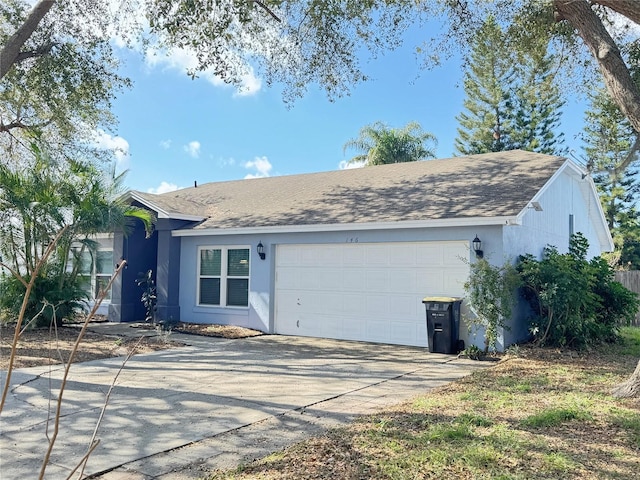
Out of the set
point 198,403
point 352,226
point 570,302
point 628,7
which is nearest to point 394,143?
point 352,226

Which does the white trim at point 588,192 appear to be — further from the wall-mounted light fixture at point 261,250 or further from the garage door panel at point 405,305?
the wall-mounted light fixture at point 261,250

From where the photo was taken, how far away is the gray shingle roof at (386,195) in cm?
1112

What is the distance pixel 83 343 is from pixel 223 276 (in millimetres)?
4078

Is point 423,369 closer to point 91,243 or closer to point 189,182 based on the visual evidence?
point 91,243

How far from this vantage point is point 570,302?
9.72 metres

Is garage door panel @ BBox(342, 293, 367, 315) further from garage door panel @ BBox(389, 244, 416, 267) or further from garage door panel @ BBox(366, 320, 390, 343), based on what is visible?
garage door panel @ BBox(389, 244, 416, 267)

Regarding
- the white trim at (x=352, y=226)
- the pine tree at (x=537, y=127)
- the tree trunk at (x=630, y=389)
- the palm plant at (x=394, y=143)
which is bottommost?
the tree trunk at (x=630, y=389)

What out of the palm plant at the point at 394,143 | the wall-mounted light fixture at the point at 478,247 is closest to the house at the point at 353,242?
the wall-mounted light fixture at the point at 478,247

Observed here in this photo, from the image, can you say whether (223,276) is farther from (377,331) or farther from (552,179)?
(552,179)

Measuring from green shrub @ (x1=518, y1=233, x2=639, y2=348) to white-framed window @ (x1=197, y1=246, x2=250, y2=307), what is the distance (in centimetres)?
680

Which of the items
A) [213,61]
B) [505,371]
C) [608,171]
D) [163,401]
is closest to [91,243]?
[213,61]

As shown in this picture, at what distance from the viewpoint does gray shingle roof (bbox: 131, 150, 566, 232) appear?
438 inches

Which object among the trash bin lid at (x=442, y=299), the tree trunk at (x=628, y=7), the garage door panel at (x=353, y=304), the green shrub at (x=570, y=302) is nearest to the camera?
the tree trunk at (x=628, y=7)

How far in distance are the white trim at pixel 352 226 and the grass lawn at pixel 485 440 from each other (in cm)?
358
